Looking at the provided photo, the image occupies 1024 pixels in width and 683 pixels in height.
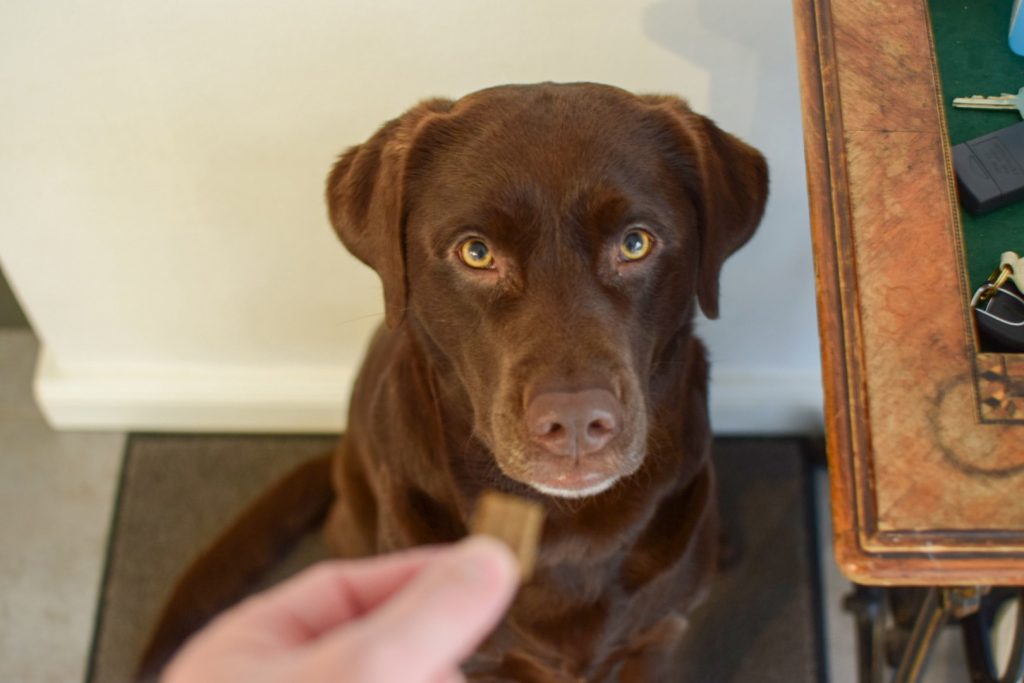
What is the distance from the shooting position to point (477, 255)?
1150mm

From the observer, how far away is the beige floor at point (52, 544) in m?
1.94

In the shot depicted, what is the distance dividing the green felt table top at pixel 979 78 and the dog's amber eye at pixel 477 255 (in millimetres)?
537

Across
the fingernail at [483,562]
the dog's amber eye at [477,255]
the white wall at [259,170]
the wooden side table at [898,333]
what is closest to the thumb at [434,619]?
the fingernail at [483,562]

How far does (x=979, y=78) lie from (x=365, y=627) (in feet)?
3.46

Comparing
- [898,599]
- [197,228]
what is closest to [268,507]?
[197,228]

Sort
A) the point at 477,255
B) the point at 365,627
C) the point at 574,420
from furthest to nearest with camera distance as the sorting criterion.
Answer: the point at 477,255, the point at 574,420, the point at 365,627

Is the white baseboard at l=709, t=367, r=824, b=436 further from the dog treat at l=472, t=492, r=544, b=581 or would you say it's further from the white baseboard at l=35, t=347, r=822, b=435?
the dog treat at l=472, t=492, r=544, b=581

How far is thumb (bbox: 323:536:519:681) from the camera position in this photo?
21.5 inches

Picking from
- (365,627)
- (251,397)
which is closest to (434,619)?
(365,627)

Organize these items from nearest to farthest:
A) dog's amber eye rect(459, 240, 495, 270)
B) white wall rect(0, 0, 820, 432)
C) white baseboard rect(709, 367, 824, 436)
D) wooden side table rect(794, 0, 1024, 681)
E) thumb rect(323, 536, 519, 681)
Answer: thumb rect(323, 536, 519, 681)
wooden side table rect(794, 0, 1024, 681)
dog's amber eye rect(459, 240, 495, 270)
white wall rect(0, 0, 820, 432)
white baseboard rect(709, 367, 824, 436)

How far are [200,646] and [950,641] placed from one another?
1.73m

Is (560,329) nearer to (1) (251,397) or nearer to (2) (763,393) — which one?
(2) (763,393)

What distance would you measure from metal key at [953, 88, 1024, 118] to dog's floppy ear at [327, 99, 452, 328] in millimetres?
626

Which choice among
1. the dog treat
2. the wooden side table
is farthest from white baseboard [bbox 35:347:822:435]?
the dog treat
